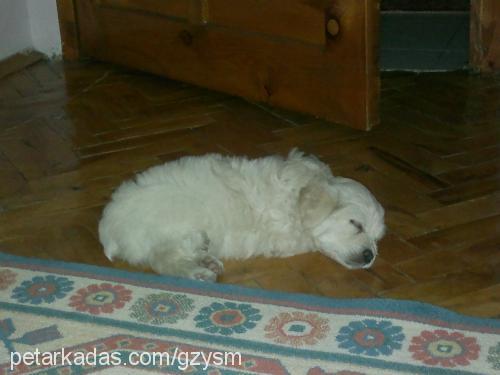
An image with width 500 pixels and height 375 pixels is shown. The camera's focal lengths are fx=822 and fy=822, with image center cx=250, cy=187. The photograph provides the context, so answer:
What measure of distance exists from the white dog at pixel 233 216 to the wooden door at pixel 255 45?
804mm

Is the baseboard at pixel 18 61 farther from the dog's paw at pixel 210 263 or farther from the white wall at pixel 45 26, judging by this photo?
the dog's paw at pixel 210 263

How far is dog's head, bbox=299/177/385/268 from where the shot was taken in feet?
6.73

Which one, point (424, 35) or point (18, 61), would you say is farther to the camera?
point (424, 35)

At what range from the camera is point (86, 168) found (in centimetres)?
272

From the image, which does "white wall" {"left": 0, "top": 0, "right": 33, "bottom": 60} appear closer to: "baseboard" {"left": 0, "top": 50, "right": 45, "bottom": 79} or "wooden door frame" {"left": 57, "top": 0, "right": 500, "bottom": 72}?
"baseboard" {"left": 0, "top": 50, "right": 45, "bottom": 79}

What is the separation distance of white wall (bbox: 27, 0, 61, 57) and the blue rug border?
206 cm

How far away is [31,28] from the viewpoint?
3941 millimetres

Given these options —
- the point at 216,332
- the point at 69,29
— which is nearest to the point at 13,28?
the point at 69,29

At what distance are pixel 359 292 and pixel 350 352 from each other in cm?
32

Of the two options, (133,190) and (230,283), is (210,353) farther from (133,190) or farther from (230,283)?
(133,190)

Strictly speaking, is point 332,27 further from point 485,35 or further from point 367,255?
point 367,255

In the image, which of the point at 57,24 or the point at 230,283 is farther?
the point at 57,24

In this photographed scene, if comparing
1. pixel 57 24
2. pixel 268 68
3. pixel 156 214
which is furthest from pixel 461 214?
pixel 57 24

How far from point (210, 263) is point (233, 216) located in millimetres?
142
